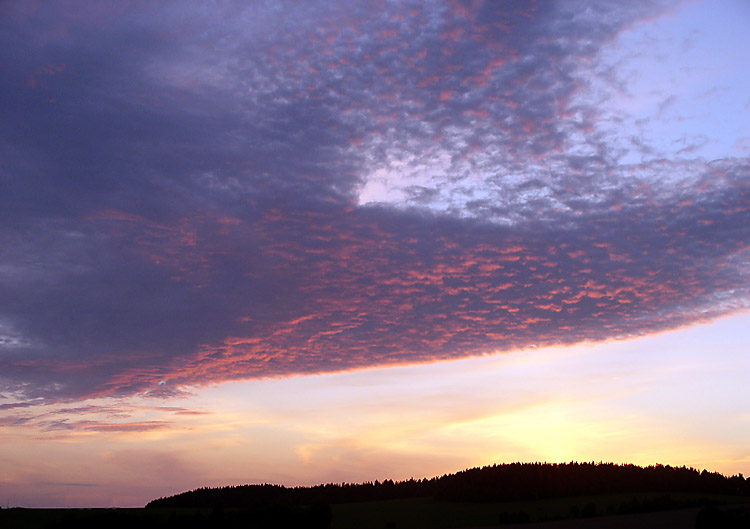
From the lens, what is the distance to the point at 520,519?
82.1 m

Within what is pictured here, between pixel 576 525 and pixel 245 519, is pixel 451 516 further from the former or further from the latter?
pixel 245 519

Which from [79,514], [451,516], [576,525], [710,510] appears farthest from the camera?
[451,516]

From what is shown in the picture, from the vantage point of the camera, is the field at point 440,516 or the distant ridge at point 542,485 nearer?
the field at point 440,516

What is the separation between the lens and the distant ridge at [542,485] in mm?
110000

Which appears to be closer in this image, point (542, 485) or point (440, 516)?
point (440, 516)

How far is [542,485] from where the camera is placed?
117000 millimetres

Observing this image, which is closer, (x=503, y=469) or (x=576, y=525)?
(x=576, y=525)

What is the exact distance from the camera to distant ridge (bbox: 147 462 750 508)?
110000 mm

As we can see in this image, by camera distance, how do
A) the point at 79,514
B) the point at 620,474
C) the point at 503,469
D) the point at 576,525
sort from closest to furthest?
the point at 576,525 < the point at 79,514 < the point at 620,474 < the point at 503,469

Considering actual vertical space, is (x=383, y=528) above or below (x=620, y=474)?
below

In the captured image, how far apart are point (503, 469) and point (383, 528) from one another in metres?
59.0

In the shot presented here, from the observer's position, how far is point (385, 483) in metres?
160

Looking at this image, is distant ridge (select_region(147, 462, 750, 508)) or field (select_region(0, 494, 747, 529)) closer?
field (select_region(0, 494, 747, 529))

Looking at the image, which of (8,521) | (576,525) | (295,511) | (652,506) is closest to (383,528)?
(295,511)
